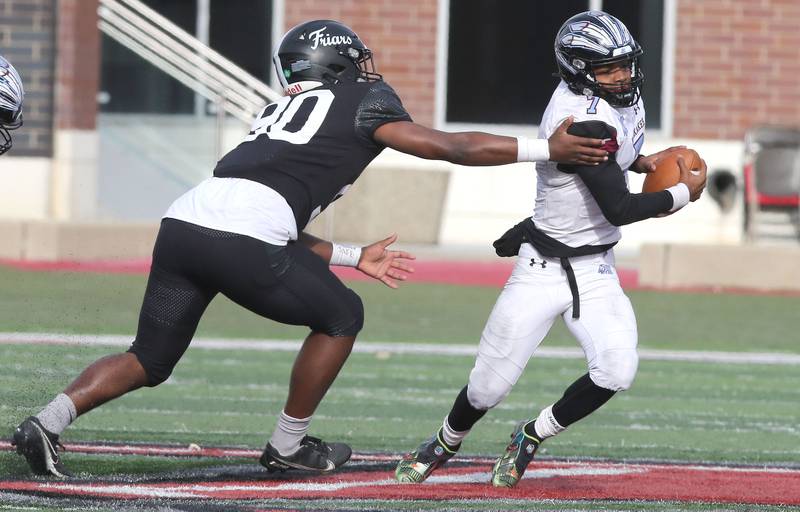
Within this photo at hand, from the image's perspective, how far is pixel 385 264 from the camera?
239 inches

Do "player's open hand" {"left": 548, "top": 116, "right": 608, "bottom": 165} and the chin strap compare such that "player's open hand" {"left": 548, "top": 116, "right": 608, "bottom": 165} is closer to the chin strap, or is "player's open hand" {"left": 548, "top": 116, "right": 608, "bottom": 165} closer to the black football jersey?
the black football jersey

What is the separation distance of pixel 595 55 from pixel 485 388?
4.14ft

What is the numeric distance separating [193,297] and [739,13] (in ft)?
44.9

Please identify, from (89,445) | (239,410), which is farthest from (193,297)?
(239,410)

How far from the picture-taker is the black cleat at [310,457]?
622cm

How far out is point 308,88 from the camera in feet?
20.1

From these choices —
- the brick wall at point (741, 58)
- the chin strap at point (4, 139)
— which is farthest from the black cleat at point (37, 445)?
the brick wall at point (741, 58)

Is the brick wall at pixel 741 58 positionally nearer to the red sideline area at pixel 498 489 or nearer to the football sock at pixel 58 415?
the red sideline area at pixel 498 489

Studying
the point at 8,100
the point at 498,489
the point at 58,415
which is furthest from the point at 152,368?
the point at 498,489

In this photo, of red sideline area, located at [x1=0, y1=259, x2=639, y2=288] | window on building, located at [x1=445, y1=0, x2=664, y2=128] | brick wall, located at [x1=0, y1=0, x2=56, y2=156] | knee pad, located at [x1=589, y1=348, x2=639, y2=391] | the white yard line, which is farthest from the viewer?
window on building, located at [x1=445, y1=0, x2=664, y2=128]

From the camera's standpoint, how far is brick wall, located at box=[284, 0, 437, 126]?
60.2 ft

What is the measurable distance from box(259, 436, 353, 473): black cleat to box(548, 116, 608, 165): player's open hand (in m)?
1.43

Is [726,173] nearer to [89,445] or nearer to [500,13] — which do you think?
[500,13]

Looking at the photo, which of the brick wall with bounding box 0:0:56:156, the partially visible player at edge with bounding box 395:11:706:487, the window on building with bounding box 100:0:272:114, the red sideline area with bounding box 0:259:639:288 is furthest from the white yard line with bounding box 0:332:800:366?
the window on building with bounding box 100:0:272:114
